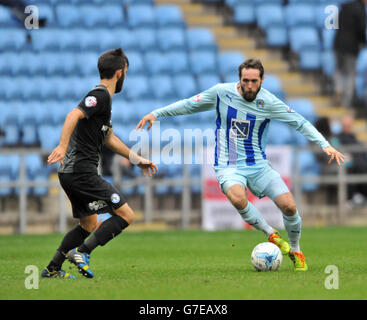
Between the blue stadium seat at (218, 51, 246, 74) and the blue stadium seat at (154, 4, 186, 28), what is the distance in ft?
4.11

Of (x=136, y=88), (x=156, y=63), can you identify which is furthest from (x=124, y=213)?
(x=156, y=63)

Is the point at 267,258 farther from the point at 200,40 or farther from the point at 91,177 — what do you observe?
the point at 200,40

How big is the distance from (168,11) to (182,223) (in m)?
5.98

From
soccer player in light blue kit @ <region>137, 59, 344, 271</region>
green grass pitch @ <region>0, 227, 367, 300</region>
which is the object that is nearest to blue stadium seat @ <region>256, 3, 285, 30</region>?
green grass pitch @ <region>0, 227, 367, 300</region>

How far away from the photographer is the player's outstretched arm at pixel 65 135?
250 inches

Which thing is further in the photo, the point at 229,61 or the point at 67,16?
the point at 229,61

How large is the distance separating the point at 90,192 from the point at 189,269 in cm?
170

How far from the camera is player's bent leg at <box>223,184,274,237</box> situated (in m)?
7.82

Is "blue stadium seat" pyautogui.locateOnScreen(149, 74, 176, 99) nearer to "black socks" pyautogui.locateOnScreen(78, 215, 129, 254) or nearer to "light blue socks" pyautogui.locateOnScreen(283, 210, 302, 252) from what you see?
"light blue socks" pyautogui.locateOnScreen(283, 210, 302, 252)

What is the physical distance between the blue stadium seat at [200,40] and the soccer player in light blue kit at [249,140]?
10.0 meters

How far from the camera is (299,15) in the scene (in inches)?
740

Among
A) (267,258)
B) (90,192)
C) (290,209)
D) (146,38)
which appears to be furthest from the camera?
(146,38)

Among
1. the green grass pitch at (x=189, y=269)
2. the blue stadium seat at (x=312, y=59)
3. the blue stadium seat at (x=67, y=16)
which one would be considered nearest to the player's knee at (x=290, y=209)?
the green grass pitch at (x=189, y=269)

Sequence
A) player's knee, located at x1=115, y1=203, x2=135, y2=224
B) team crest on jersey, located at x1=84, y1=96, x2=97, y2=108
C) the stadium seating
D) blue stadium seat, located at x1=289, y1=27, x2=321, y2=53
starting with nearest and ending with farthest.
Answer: team crest on jersey, located at x1=84, y1=96, x2=97, y2=108 < player's knee, located at x1=115, y1=203, x2=135, y2=224 < the stadium seating < blue stadium seat, located at x1=289, y1=27, x2=321, y2=53
